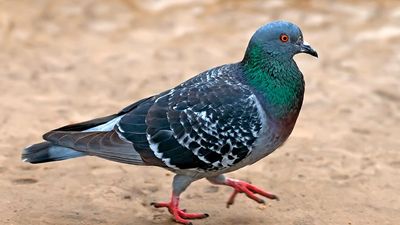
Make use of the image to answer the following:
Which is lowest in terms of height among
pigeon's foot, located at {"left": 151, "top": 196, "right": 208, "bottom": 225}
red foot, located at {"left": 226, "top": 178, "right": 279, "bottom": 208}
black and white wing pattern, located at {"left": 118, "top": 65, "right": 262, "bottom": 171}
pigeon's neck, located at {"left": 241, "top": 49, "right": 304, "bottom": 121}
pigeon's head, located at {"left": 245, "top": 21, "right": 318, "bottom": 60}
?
pigeon's foot, located at {"left": 151, "top": 196, "right": 208, "bottom": 225}

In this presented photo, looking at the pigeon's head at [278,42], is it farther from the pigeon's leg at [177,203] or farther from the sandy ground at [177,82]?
the sandy ground at [177,82]

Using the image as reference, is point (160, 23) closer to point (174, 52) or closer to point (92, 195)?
point (174, 52)

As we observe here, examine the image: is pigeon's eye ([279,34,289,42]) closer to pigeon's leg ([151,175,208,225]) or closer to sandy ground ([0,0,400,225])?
pigeon's leg ([151,175,208,225])

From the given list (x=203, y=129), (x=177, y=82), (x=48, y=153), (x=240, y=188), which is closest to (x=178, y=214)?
(x=240, y=188)

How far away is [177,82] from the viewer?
8688 mm

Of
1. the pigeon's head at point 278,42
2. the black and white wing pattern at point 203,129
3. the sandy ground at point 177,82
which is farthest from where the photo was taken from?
the sandy ground at point 177,82

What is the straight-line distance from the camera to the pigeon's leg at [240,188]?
6.21 m

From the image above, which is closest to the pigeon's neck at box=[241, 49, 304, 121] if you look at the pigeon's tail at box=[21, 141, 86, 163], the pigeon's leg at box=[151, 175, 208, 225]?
the pigeon's leg at box=[151, 175, 208, 225]

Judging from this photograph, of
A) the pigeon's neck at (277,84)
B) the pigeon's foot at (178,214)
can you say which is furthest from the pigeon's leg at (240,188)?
the pigeon's neck at (277,84)

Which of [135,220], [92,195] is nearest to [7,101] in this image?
[92,195]

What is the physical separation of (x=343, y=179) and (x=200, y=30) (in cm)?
387

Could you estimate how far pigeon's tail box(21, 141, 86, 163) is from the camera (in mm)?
5738

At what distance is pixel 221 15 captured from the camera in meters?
10.5

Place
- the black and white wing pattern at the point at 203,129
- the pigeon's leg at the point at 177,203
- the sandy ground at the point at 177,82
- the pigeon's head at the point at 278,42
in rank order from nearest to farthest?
the black and white wing pattern at the point at 203,129 < the pigeon's head at the point at 278,42 < the pigeon's leg at the point at 177,203 < the sandy ground at the point at 177,82
